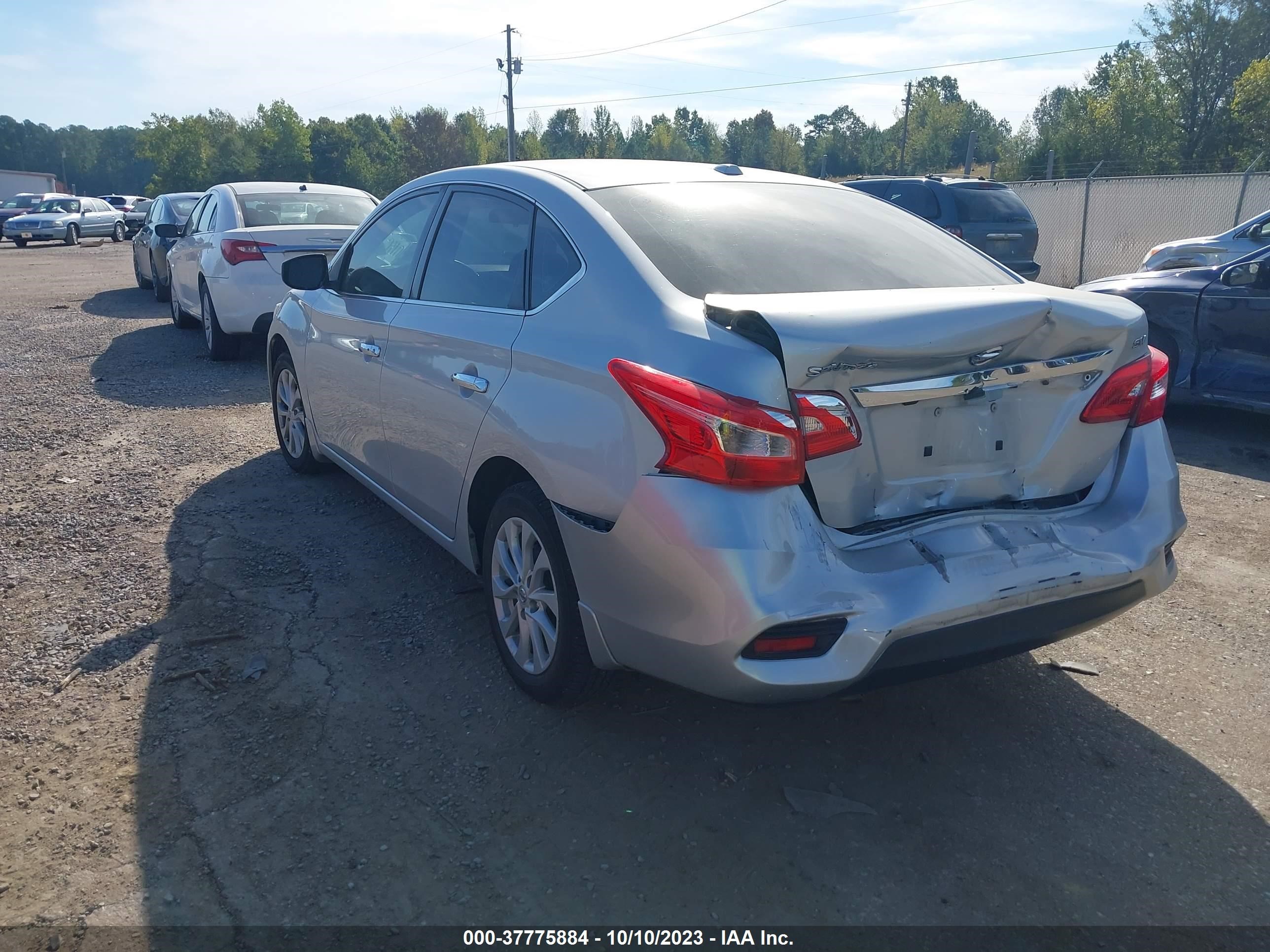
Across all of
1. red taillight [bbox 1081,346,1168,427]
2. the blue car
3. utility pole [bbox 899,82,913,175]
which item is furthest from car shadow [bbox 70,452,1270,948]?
utility pole [bbox 899,82,913,175]

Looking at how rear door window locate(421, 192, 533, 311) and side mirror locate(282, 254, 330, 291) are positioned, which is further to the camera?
side mirror locate(282, 254, 330, 291)

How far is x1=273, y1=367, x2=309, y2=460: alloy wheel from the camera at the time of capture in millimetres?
5605

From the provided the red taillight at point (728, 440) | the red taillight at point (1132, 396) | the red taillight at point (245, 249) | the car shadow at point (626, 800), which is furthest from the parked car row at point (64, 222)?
the red taillight at point (1132, 396)

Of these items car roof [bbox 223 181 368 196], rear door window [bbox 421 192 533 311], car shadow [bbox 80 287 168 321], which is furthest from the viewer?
car shadow [bbox 80 287 168 321]

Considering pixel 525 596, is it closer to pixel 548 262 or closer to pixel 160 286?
pixel 548 262

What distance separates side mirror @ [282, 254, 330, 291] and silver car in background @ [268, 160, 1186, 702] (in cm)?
143

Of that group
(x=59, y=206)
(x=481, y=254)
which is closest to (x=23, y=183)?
(x=59, y=206)

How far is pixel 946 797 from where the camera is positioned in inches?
113

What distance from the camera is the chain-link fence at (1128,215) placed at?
1714cm

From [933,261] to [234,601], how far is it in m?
3.13

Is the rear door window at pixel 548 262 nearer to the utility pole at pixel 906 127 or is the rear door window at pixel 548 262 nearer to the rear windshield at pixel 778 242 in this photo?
the rear windshield at pixel 778 242

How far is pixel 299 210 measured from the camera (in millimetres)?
9695

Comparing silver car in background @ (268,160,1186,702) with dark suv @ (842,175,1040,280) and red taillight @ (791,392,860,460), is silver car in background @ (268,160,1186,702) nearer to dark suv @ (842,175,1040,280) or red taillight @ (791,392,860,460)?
red taillight @ (791,392,860,460)

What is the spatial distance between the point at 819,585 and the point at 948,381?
2.23ft
